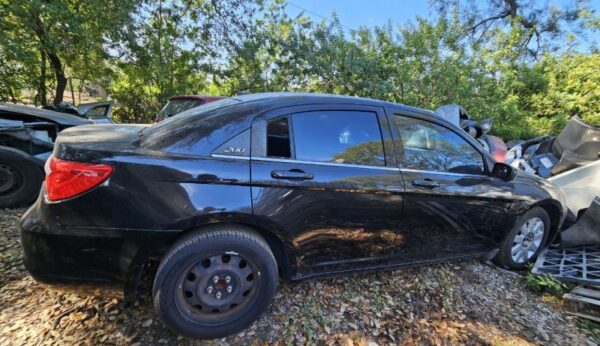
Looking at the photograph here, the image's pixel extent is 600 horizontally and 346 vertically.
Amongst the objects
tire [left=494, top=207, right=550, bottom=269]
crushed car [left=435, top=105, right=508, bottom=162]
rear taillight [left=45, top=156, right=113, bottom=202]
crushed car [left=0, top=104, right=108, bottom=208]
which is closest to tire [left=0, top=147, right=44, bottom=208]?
crushed car [left=0, top=104, right=108, bottom=208]

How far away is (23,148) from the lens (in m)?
4.05

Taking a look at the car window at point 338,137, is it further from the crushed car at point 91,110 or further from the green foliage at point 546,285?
the crushed car at point 91,110

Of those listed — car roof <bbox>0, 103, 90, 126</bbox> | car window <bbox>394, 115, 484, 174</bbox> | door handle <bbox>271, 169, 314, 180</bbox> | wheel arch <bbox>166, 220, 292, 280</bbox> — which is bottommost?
wheel arch <bbox>166, 220, 292, 280</bbox>

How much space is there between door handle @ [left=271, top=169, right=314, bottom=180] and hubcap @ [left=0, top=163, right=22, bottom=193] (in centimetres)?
354

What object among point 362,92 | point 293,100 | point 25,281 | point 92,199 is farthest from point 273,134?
→ point 362,92

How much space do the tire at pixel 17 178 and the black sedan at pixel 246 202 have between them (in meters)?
2.09

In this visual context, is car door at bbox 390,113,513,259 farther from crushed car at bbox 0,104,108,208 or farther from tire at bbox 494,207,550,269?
crushed car at bbox 0,104,108,208

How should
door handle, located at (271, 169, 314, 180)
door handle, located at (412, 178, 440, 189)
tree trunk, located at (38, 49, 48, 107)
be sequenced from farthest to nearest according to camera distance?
tree trunk, located at (38, 49, 48, 107), door handle, located at (412, 178, 440, 189), door handle, located at (271, 169, 314, 180)

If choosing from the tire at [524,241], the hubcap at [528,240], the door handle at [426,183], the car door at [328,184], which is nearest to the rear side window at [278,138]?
the car door at [328,184]

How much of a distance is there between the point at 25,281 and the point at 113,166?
5.34ft

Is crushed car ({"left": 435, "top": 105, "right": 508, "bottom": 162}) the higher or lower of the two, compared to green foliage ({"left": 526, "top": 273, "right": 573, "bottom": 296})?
higher

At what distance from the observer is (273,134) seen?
2172mm

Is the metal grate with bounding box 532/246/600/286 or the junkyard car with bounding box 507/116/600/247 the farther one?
the junkyard car with bounding box 507/116/600/247

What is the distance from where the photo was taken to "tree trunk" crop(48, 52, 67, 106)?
9.15 meters
